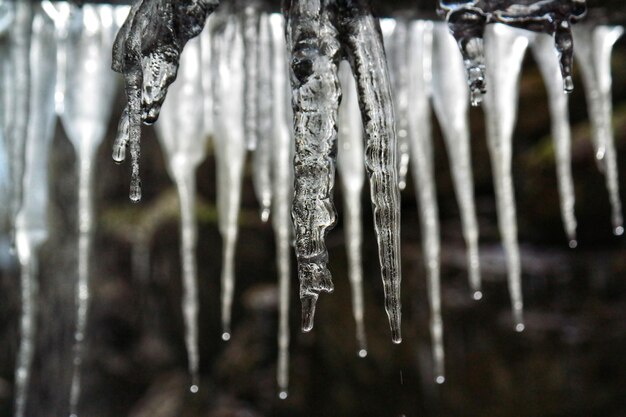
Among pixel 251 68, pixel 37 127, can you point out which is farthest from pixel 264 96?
pixel 37 127

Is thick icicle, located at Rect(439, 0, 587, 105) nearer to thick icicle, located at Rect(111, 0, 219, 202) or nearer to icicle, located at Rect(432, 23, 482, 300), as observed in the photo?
thick icicle, located at Rect(111, 0, 219, 202)

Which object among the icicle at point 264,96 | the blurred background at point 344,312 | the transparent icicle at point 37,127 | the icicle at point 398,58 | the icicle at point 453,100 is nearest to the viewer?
the icicle at point 264,96

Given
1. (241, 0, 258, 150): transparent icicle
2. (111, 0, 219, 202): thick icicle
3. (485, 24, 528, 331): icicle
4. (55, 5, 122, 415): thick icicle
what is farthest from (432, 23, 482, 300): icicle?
(111, 0, 219, 202): thick icicle

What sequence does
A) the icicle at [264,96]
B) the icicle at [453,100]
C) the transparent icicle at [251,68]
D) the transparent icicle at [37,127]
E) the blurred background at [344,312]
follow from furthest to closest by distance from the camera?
the blurred background at [344,312]
the icicle at [453,100]
the transparent icicle at [37,127]
the icicle at [264,96]
the transparent icicle at [251,68]

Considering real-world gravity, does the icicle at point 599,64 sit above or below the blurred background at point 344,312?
above

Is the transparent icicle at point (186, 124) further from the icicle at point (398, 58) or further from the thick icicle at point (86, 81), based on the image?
the icicle at point (398, 58)

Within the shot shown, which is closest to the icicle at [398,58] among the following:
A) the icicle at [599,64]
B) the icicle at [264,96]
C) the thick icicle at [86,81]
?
the icicle at [264,96]

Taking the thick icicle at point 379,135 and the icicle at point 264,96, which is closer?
the thick icicle at point 379,135

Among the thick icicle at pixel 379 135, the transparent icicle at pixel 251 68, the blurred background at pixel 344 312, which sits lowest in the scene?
the blurred background at pixel 344 312
